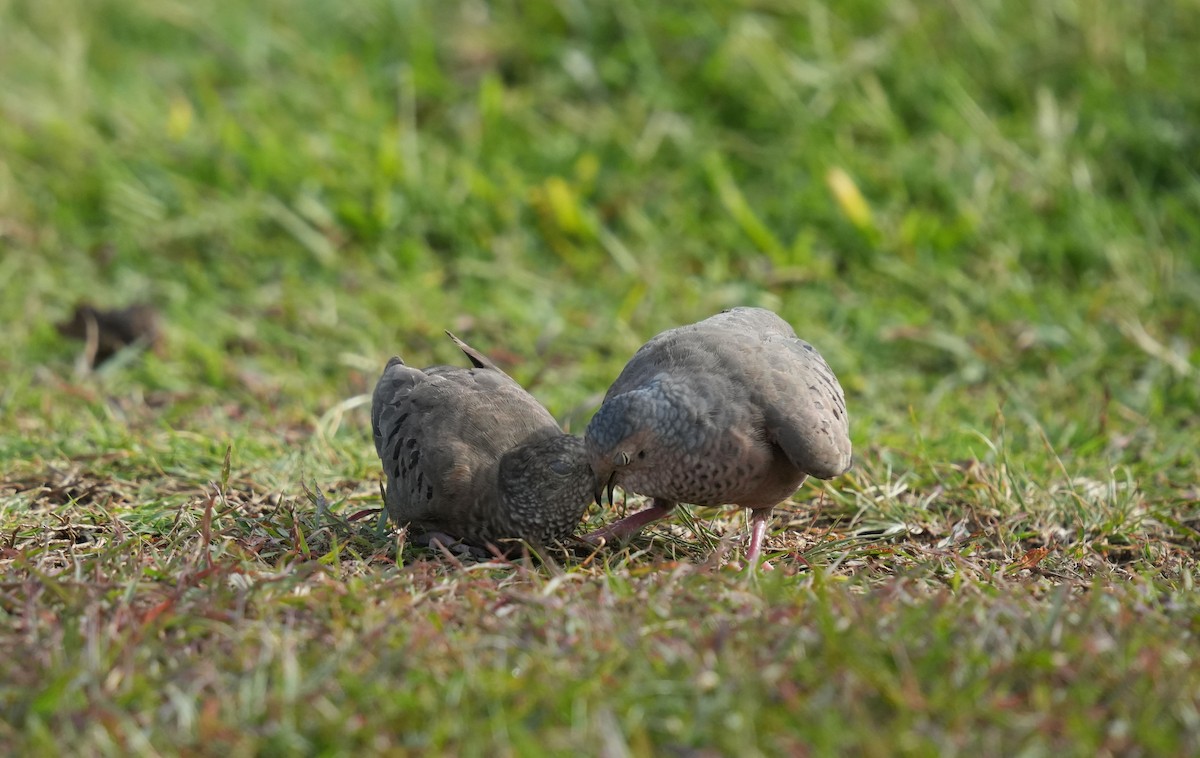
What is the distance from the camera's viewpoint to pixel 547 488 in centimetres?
387

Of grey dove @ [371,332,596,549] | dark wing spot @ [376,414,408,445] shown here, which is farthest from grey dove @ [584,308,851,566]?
dark wing spot @ [376,414,408,445]

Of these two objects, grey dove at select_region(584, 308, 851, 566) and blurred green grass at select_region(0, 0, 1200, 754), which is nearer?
grey dove at select_region(584, 308, 851, 566)

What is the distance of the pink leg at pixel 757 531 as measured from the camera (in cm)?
390

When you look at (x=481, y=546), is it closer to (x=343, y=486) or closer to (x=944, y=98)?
(x=343, y=486)

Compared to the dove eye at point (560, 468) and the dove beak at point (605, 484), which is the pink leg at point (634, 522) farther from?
the dove eye at point (560, 468)

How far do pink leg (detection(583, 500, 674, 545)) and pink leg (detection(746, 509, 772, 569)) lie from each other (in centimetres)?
26

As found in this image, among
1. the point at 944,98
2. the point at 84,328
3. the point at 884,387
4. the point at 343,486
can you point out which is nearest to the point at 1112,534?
the point at 884,387

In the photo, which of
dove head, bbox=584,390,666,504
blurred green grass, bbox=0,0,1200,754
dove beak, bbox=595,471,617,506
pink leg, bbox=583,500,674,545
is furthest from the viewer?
blurred green grass, bbox=0,0,1200,754

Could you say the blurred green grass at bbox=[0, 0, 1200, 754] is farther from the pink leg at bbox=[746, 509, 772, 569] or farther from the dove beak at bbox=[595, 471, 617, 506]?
the dove beak at bbox=[595, 471, 617, 506]

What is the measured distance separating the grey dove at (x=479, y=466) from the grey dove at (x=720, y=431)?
0.47 feet

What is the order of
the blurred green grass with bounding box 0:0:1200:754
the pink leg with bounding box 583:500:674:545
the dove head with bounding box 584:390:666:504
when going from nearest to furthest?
the dove head with bounding box 584:390:666:504 → the pink leg with bounding box 583:500:674:545 → the blurred green grass with bounding box 0:0:1200:754

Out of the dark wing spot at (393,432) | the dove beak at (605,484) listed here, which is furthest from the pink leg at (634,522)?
the dark wing spot at (393,432)

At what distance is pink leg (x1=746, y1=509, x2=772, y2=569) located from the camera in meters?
3.90

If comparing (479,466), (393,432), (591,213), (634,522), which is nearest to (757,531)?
(634,522)
